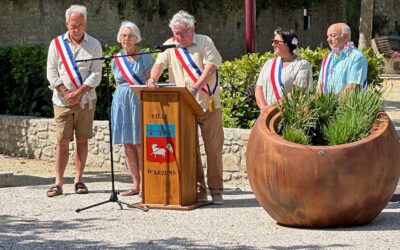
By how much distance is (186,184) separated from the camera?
1030cm

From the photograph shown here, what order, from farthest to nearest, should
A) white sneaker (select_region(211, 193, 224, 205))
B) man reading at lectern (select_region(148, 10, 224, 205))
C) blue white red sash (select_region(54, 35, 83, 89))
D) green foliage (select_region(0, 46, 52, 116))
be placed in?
1. green foliage (select_region(0, 46, 52, 116))
2. blue white red sash (select_region(54, 35, 83, 89))
3. white sneaker (select_region(211, 193, 224, 205))
4. man reading at lectern (select_region(148, 10, 224, 205))

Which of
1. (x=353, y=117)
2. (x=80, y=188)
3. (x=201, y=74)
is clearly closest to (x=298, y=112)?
(x=353, y=117)

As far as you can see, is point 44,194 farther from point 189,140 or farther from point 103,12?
point 103,12

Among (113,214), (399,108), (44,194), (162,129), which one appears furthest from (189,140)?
(399,108)

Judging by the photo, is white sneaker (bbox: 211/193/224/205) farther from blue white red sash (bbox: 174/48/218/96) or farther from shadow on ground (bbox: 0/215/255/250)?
shadow on ground (bbox: 0/215/255/250)

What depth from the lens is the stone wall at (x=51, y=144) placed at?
12320 mm

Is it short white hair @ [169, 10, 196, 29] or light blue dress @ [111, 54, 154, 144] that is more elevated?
short white hair @ [169, 10, 196, 29]

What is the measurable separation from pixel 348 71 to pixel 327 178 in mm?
1846

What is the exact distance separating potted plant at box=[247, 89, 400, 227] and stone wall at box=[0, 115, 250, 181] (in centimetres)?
294

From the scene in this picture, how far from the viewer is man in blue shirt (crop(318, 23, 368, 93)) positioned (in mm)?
10251

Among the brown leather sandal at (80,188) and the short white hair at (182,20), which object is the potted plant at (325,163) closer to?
the short white hair at (182,20)

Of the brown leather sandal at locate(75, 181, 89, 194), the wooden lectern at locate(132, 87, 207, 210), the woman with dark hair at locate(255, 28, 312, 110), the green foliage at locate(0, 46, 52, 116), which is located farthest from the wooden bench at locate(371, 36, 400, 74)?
the wooden lectern at locate(132, 87, 207, 210)

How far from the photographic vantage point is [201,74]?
10.4 m

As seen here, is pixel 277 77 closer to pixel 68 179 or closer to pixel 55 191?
pixel 55 191
